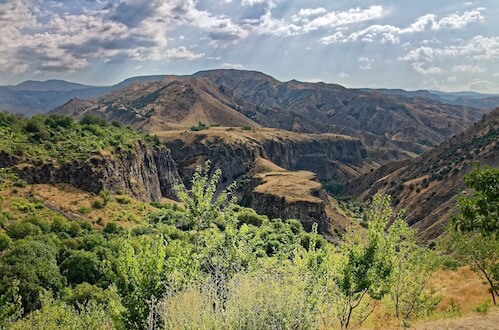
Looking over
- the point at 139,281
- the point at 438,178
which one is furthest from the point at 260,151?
the point at 139,281

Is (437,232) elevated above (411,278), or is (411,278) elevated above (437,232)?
(411,278)

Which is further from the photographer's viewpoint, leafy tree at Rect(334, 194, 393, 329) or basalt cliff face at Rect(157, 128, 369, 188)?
basalt cliff face at Rect(157, 128, 369, 188)

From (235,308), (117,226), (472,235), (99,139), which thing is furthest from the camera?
(99,139)

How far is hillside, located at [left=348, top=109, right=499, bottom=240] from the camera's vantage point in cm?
8169

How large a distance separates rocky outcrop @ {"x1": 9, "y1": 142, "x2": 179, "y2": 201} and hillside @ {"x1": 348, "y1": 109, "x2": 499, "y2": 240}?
52627 millimetres

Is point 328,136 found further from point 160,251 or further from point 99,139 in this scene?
point 160,251

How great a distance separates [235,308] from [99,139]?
62633 millimetres

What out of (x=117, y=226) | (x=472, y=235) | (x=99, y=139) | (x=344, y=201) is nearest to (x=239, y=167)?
(x=344, y=201)

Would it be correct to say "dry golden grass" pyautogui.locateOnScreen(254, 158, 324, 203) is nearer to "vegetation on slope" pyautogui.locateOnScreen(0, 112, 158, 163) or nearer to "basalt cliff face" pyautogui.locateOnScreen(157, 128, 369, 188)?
"basalt cliff face" pyautogui.locateOnScreen(157, 128, 369, 188)

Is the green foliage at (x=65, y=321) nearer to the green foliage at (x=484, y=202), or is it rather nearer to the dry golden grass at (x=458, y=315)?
the dry golden grass at (x=458, y=315)

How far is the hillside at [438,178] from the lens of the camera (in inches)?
3216

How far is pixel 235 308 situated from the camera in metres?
8.90

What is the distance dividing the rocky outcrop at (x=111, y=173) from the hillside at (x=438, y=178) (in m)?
52.6

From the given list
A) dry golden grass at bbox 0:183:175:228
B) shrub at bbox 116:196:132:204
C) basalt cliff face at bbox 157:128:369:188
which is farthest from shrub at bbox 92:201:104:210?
basalt cliff face at bbox 157:128:369:188
